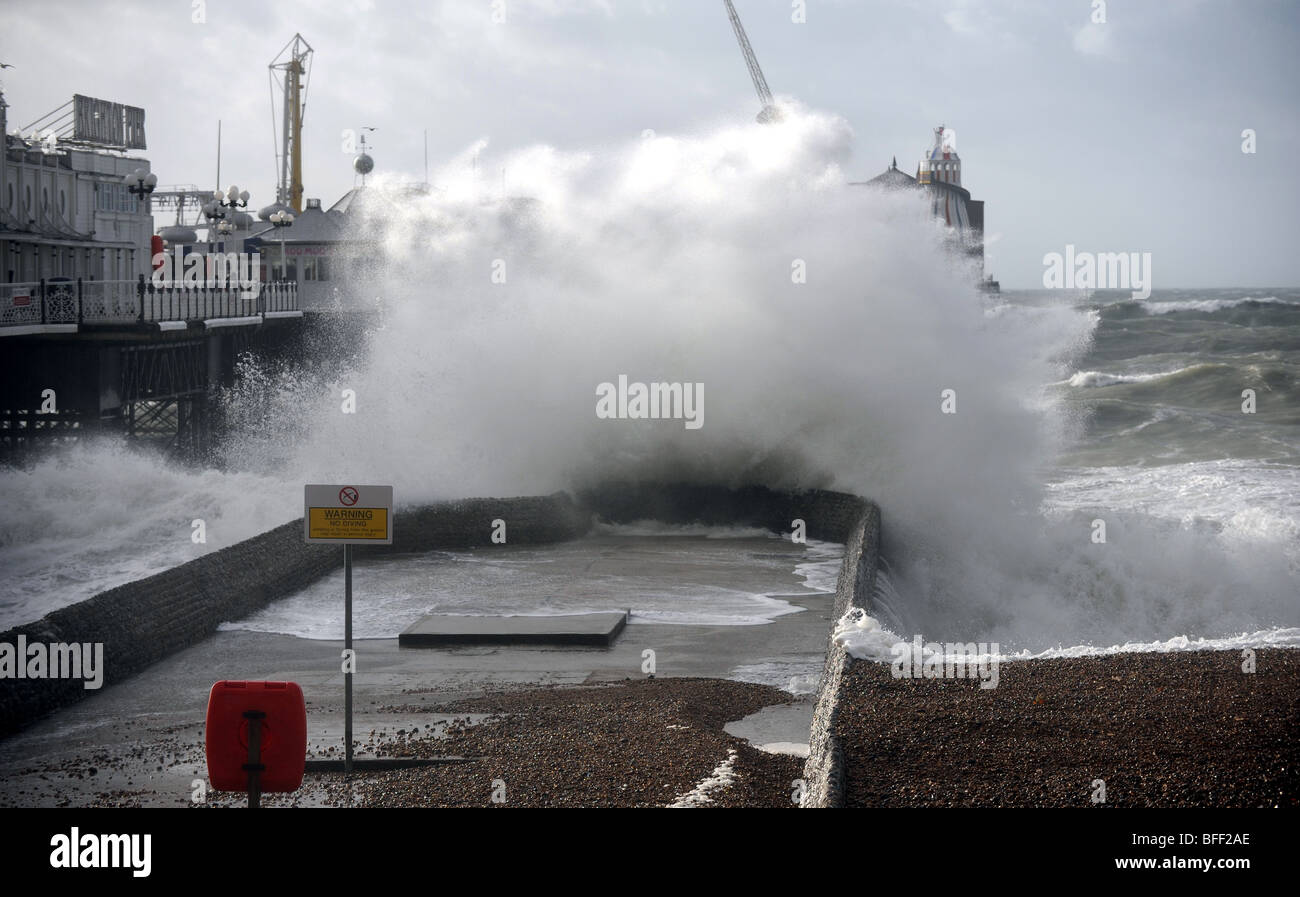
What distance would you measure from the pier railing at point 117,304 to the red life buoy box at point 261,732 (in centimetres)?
2179

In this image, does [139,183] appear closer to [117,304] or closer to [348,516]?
[117,304]

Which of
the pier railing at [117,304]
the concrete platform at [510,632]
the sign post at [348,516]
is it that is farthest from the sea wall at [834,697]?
the pier railing at [117,304]

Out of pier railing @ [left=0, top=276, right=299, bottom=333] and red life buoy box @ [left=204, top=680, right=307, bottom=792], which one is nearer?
red life buoy box @ [left=204, top=680, right=307, bottom=792]

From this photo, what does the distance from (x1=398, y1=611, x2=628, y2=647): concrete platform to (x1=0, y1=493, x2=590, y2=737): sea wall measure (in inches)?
101

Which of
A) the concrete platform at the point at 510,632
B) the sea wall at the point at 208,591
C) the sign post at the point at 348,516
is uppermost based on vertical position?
the sign post at the point at 348,516

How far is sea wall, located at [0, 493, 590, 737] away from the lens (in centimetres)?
1298

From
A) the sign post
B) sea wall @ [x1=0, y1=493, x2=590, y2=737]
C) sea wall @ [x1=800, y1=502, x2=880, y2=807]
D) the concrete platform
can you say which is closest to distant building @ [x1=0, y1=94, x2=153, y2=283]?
sea wall @ [x1=0, y1=493, x2=590, y2=737]

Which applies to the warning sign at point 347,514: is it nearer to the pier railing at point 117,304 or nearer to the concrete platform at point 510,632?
the concrete platform at point 510,632

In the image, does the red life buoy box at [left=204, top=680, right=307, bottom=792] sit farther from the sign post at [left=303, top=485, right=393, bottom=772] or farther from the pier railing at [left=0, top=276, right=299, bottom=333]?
the pier railing at [left=0, top=276, right=299, bottom=333]

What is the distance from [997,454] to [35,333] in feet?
66.5

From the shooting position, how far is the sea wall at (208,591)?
42.6 ft

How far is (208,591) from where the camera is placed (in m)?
16.8

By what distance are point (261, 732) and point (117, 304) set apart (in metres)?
27.0
